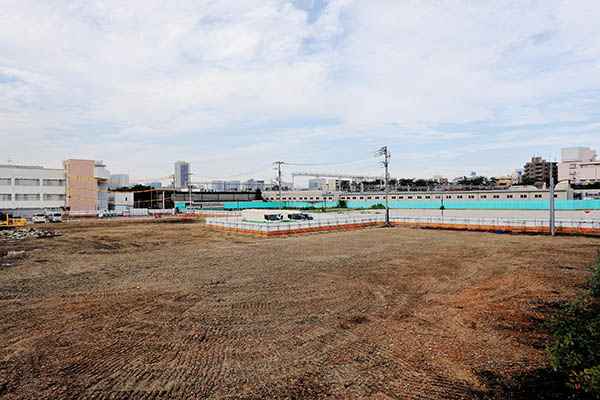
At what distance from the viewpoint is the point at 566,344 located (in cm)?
494

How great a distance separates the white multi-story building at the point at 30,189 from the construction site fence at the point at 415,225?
181 feet

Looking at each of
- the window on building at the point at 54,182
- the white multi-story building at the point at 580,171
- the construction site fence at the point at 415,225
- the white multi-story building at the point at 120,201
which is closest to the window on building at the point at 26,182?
the window on building at the point at 54,182

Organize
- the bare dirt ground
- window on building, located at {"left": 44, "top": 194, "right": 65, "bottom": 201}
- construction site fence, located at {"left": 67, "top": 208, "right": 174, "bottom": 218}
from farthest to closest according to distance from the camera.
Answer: window on building, located at {"left": 44, "top": 194, "right": 65, "bottom": 201}, construction site fence, located at {"left": 67, "top": 208, "right": 174, "bottom": 218}, the bare dirt ground

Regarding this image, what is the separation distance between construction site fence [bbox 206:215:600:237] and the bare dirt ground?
1369 cm

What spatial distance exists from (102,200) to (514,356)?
311 feet

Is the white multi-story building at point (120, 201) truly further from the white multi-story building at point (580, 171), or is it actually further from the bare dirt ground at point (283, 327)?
the white multi-story building at point (580, 171)

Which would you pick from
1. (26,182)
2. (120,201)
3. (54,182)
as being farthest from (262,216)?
(120,201)

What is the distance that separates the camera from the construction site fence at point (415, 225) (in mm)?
30881

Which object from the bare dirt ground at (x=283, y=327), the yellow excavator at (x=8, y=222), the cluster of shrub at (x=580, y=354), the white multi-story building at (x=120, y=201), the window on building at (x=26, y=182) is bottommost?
the bare dirt ground at (x=283, y=327)

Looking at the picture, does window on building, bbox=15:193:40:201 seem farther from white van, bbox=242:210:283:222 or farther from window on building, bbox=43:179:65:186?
white van, bbox=242:210:283:222

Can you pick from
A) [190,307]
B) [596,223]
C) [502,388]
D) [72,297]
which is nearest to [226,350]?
[190,307]

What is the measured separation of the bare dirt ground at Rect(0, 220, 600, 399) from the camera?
21.4 ft

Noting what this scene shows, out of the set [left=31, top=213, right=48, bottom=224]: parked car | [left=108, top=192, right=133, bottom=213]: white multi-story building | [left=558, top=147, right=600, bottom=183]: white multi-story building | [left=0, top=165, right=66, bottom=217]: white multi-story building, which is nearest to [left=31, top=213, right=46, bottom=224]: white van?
[left=31, top=213, right=48, bottom=224]: parked car

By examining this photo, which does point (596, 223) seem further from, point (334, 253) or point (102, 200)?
point (102, 200)
